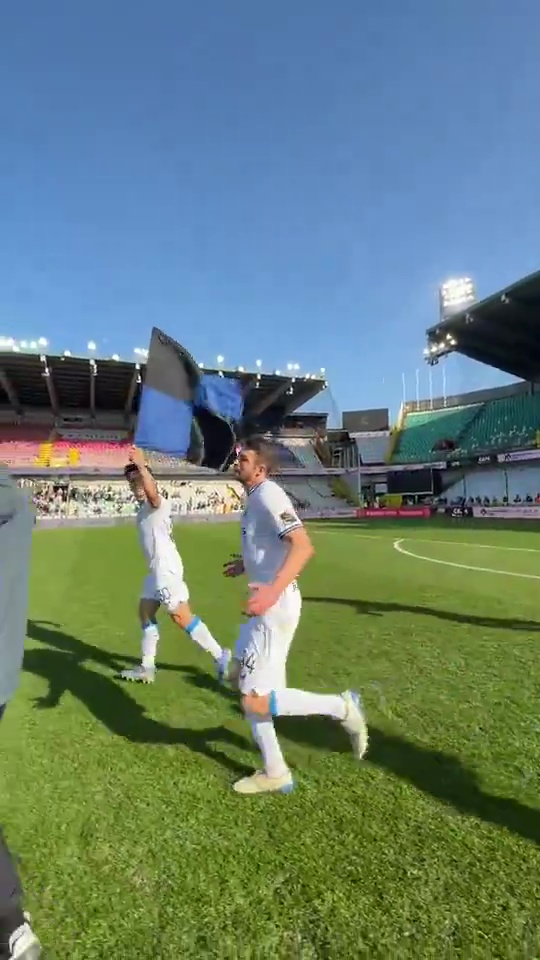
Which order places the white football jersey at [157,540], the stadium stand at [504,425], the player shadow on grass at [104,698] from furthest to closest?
the stadium stand at [504,425] < the white football jersey at [157,540] < the player shadow on grass at [104,698]

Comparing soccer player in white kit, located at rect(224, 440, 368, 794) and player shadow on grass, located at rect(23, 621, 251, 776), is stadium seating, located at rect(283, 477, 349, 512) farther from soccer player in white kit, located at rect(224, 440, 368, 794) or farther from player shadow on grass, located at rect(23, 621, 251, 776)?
soccer player in white kit, located at rect(224, 440, 368, 794)

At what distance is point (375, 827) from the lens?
2854mm

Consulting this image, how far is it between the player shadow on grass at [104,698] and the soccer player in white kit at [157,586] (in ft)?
1.41

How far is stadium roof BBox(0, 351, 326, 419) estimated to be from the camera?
157 feet

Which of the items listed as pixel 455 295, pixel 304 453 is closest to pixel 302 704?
pixel 304 453

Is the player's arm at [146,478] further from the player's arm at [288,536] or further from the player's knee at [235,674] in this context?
the player's knee at [235,674]

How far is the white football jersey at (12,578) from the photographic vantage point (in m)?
1.84

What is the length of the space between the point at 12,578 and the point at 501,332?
153 feet

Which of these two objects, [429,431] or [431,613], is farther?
[429,431]

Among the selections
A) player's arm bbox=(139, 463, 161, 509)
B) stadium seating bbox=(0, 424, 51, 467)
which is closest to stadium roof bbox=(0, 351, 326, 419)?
stadium seating bbox=(0, 424, 51, 467)

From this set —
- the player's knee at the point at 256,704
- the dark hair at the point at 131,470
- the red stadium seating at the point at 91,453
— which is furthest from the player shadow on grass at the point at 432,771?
the red stadium seating at the point at 91,453

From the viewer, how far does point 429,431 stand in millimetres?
59469

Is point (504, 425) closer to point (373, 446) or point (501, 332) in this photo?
point (501, 332)

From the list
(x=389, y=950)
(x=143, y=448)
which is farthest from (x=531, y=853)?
(x=143, y=448)
